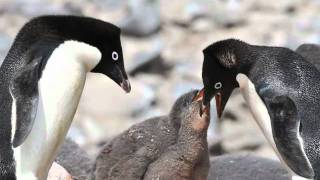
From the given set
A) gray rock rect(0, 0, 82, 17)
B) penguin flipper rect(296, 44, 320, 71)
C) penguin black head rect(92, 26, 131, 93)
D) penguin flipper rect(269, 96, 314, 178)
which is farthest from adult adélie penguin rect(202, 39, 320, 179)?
gray rock rect(0, 0, 82, 17)

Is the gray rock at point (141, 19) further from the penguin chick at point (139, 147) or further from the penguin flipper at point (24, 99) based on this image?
the penguin flipper at point (24, 99)

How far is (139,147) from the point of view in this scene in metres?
3.96

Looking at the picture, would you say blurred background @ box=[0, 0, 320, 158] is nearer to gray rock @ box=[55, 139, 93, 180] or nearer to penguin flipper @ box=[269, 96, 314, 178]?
gray rock @ box=[55, 139, 93, 180]

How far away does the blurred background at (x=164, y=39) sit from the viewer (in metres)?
7.32

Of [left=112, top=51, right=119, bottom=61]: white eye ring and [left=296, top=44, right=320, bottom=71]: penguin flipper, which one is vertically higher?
[left=296, top=44, right=320, bottom=71]: penguin flipper

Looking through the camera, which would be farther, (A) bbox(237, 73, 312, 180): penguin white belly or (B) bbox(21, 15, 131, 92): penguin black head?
(A) bbox(237, 73, 312, 180): penguin white belly

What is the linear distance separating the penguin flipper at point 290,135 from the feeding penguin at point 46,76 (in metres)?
0.66

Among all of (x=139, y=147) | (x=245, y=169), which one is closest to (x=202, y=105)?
(x=139, y=147)

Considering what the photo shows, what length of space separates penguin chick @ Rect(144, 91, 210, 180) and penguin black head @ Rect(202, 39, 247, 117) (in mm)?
80

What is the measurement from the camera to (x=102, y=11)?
346 inches

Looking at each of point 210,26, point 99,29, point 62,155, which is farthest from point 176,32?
point 99,29

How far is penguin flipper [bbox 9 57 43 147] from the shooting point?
11.1 feet

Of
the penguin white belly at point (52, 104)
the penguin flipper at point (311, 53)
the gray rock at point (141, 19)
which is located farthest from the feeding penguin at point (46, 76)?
the gray rock at point (141, 19)

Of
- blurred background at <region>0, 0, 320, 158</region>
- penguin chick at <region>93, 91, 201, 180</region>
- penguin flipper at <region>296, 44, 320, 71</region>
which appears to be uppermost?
blurred background at <region>0, 0, 320, 158</region>
